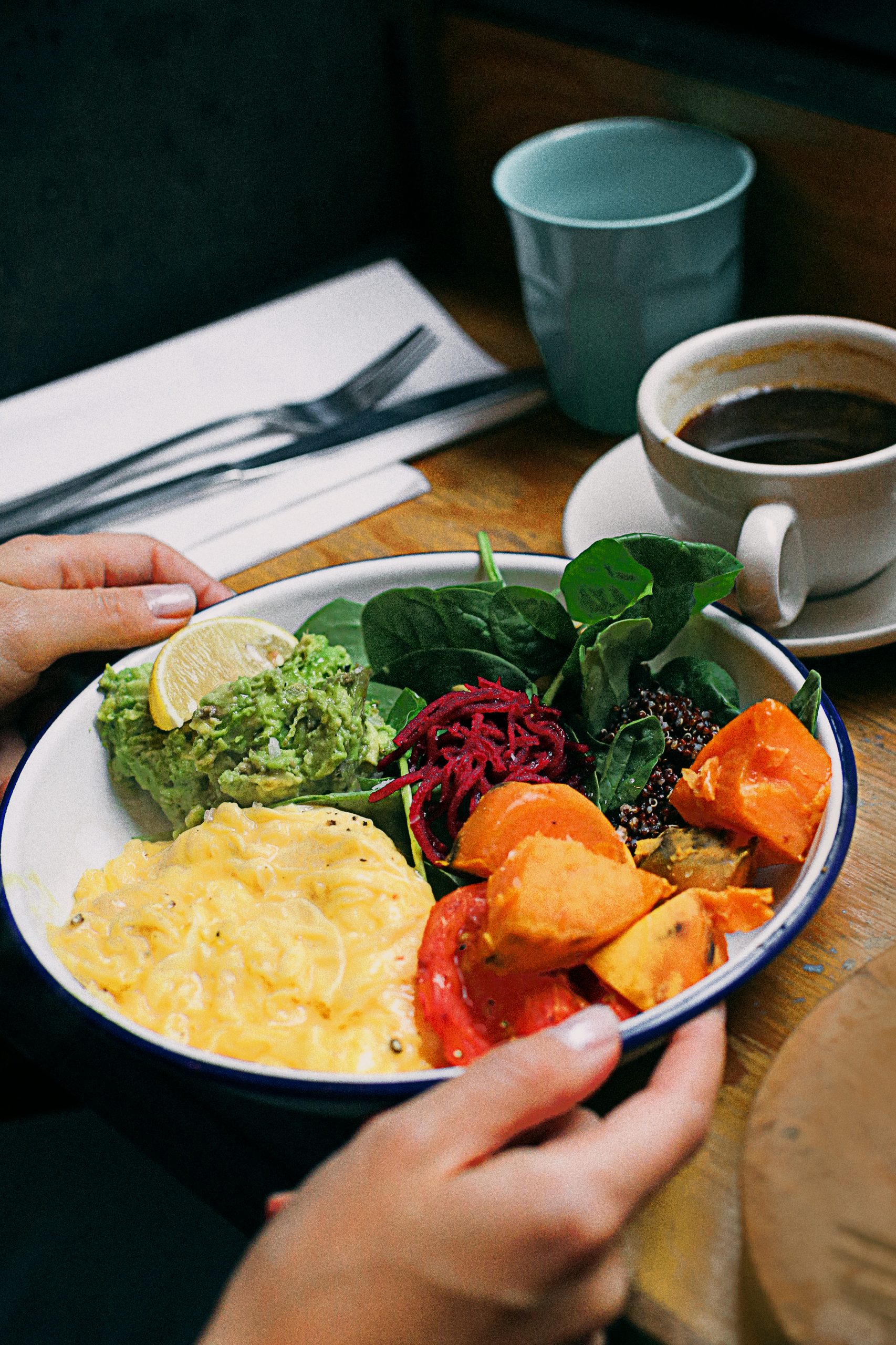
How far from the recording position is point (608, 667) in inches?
42.1

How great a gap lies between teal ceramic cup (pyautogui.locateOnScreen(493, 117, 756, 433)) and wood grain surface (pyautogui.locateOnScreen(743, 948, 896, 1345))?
105 cm

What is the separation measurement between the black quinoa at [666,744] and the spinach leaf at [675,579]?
0.06m

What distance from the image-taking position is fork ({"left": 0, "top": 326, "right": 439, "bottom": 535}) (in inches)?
64.5

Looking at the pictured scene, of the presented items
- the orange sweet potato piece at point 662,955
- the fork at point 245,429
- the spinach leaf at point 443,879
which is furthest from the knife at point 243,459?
the orange sweet potato piece at point 662,955

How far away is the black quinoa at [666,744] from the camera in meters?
1.00

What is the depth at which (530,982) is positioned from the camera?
33.1 inches

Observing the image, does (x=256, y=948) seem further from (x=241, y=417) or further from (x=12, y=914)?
(x=241, y=417)

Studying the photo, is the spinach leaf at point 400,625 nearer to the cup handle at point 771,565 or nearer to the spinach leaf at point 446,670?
the spinach leaf at point 446,670

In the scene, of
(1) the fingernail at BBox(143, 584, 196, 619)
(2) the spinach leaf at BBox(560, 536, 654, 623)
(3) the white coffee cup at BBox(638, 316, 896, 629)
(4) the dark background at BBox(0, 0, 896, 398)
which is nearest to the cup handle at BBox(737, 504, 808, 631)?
(3) the white coffee cup at BBox(638, 316, 896, 629)

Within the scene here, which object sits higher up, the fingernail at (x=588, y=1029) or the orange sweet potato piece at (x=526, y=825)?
the fingernail at (x=588, y=1029)

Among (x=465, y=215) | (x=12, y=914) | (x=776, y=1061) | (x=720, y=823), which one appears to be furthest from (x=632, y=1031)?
(x=465, y=215)

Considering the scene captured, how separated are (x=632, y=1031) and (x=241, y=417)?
51.0 inches

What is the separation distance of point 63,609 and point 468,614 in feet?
1.43

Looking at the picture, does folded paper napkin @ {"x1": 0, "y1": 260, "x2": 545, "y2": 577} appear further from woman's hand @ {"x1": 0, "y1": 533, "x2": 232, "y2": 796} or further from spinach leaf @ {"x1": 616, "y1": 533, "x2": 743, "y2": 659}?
spinach leaf @ {"x1": 616, "y1": 533, "x2": 743, "y2": 659}
